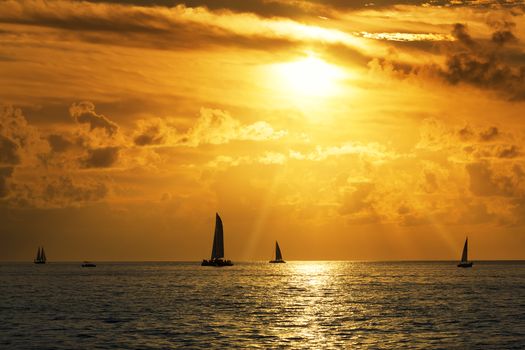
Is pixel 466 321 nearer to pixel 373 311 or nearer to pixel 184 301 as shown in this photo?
pixel 373 311

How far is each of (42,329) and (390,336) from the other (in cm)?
3986

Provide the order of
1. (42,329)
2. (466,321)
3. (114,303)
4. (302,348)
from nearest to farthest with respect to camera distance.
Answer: (302,348) → (42,329) → (466,321) → (114,303)

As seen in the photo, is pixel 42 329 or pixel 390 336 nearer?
pixel 390 336

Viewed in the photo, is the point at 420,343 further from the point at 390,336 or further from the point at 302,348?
the point at 302,348

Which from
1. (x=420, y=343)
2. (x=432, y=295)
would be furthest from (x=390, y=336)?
(x=432, y=295)

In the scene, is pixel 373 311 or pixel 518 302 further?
pixel 518 302

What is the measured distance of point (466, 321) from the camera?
9900 centimetres

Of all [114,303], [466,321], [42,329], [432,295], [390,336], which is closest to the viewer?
[390,336]

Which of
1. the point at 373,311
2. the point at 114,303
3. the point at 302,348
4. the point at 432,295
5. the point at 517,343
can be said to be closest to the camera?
the point at 302,348

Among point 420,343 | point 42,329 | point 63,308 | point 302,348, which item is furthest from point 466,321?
point 63,308

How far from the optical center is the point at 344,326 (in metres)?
92.8

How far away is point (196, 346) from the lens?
243 ft

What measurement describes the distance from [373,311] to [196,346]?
155 ft

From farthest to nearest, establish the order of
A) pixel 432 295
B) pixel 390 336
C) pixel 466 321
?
1. pixel 432 295
2. pixel 466 321
3. pixel 390 336
